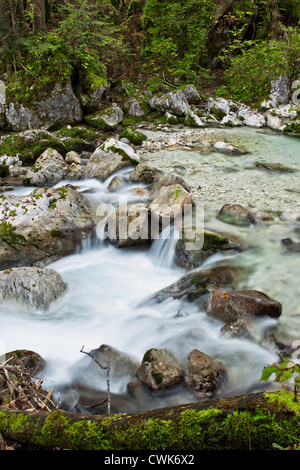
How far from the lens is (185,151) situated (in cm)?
1088

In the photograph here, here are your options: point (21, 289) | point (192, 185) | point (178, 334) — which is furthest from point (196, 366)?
point (192, 185)

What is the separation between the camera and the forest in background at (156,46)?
12.6 meters

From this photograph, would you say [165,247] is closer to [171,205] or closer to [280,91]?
[171,205]

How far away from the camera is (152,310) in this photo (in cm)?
477

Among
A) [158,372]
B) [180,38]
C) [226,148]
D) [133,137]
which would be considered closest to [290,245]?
[158,372]

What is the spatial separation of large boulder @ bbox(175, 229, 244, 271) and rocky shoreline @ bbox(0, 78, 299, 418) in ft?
0.06

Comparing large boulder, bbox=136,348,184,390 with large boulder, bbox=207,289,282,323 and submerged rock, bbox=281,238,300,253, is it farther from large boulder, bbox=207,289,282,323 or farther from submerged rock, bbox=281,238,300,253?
submerged rock, bbox=281,238,300,253

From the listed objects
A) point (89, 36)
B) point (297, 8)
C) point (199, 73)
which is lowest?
point (199, 73)

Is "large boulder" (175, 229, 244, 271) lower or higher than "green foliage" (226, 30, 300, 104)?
lower

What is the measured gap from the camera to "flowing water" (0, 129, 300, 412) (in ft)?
12.4

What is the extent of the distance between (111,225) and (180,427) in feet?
16.2

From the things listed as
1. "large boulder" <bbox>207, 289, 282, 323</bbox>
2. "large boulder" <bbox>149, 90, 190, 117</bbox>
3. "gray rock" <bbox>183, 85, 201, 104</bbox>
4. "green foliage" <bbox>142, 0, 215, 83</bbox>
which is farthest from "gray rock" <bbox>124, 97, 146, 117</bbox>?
"large boulder" <bbox>207, 289, 282, 323</bbox>

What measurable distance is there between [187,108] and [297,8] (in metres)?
9.54
